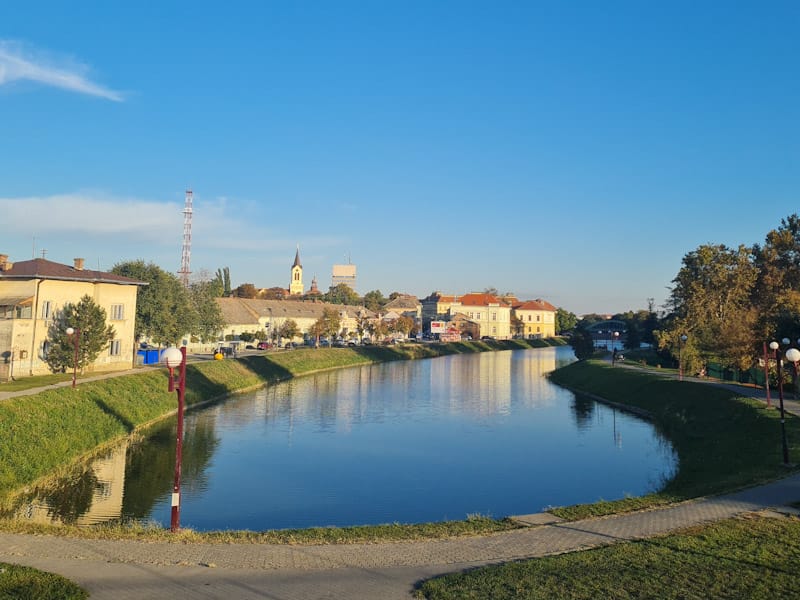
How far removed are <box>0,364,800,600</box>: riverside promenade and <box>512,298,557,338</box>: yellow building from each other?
14460 centimetres

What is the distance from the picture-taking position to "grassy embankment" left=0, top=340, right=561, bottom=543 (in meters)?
13.8

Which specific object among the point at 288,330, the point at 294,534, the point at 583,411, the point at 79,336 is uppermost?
the point at 288,330

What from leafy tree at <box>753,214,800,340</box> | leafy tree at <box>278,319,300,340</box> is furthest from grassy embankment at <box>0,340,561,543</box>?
leafy tree at <box>753,214,800,340</box>

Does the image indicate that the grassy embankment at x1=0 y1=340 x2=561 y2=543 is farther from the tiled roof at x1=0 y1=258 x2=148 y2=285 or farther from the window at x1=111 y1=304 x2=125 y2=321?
the tiled roof at x1=0 y1=258 x2=148 y2=285

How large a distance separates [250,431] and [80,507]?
1399 cm

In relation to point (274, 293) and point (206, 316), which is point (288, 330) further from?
point (274, 293)

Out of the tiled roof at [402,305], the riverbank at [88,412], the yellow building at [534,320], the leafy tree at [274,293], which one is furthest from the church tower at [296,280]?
the riverbank at [88,412]

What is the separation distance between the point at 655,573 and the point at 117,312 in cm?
4101

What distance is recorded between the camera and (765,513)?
14156mm

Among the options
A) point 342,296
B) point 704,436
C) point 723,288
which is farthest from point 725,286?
point 342,296

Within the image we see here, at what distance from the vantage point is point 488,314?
14725 centimetres

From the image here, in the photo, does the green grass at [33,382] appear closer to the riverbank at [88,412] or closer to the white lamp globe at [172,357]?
the riverbank at [88,412]

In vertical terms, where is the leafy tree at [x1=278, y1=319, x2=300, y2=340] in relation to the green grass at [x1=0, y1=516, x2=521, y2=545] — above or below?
above

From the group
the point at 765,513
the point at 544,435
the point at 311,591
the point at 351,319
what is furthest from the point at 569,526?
the point at 351,319
